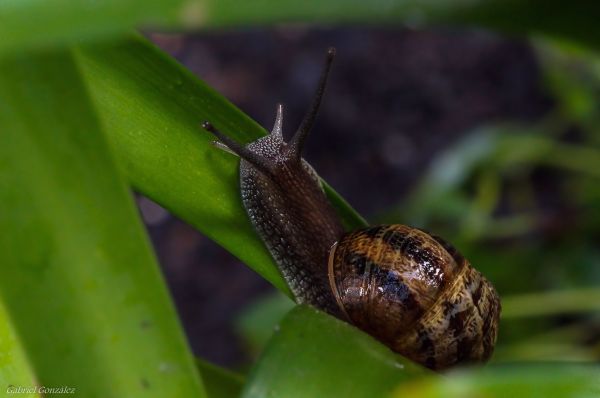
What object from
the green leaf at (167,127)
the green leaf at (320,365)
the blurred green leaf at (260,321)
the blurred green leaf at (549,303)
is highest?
the green leaf at (167,127)

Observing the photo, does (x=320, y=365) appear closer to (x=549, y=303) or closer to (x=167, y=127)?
(x=167, y=127)

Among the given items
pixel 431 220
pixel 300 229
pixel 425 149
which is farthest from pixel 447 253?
pixel 425 149

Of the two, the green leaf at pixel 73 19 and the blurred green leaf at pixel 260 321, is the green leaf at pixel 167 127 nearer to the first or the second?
the green leaf at pixel 73 19

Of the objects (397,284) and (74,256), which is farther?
(397,284)

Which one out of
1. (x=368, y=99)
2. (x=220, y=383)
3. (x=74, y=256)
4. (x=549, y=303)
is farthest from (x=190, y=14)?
(x=368, y=99)

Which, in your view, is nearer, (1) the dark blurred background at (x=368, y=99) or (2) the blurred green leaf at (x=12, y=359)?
(2) the blurred green leaf at (x=12, y=359)

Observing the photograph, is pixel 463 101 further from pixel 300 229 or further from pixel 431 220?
pixel 300 229

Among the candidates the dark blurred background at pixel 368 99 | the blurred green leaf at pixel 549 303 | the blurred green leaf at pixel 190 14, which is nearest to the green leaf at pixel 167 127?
the blurred green leaf at pixel 190 14
